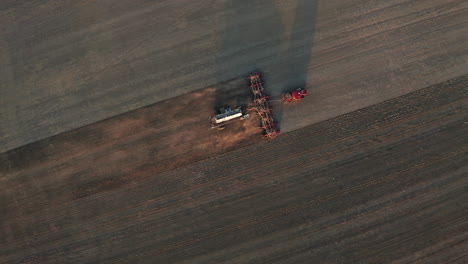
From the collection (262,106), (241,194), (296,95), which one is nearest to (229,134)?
(262,106)

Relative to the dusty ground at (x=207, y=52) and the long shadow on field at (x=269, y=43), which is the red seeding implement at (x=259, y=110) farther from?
the dusty ground at (x=207, y=52)

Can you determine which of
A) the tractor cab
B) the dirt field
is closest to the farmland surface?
the dirt field

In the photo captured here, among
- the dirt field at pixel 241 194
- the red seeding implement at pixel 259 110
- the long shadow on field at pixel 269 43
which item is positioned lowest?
the dirt field at pixel 241 194

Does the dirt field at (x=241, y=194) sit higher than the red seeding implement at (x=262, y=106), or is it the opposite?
the red seeding implement at (x=262, y=106)

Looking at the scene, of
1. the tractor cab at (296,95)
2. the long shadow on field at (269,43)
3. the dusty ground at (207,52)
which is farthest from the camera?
the long shadow on field at (269,43)

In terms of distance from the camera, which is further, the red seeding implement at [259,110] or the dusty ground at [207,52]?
the dusty ground at [207,52]

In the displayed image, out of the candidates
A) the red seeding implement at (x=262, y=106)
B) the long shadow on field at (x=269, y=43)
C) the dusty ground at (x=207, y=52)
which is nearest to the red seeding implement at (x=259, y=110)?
the red seeding implement at (x=262, y=106)
